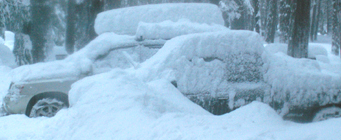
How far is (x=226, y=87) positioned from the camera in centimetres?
484

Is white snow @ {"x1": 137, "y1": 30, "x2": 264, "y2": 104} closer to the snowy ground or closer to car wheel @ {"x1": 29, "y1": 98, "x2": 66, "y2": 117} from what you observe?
the snowy ground

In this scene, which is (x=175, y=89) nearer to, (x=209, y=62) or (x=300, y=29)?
(x=209, y=62)

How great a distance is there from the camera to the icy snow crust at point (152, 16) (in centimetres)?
735

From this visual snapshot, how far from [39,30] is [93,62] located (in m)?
9.04

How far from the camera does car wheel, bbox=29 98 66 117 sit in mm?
5961

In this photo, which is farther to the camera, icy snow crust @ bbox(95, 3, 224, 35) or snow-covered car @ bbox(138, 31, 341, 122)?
icy snow crust @ bbox(95, 3, 224, 35)

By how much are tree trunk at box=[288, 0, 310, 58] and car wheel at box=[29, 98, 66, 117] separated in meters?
7.39

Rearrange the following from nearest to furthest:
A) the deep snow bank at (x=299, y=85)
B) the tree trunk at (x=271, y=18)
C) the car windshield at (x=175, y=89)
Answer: the car windshield at (x=175, y=89)
the deep snow bank at (x=299, y=85)
the tree trunk at (x=271, y=18)

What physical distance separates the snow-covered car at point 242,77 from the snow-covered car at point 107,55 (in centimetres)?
115

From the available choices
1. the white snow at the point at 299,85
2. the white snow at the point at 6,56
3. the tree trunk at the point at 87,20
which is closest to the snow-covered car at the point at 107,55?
the white snow at the point at 299,85

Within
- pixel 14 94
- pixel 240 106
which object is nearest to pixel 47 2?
pixel 14 94

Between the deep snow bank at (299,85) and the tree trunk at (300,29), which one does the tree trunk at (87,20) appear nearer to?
the tree trunk at (300,29)

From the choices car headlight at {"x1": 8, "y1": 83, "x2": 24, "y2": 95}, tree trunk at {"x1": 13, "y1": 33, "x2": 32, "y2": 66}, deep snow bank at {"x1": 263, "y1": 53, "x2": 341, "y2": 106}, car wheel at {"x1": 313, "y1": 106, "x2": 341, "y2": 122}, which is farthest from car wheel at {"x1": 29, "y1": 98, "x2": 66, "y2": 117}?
tree trunk at {"x1": 13, "y1": 33, "x2": 32, "y2": 66}

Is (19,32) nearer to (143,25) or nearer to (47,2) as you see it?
(47,2)
